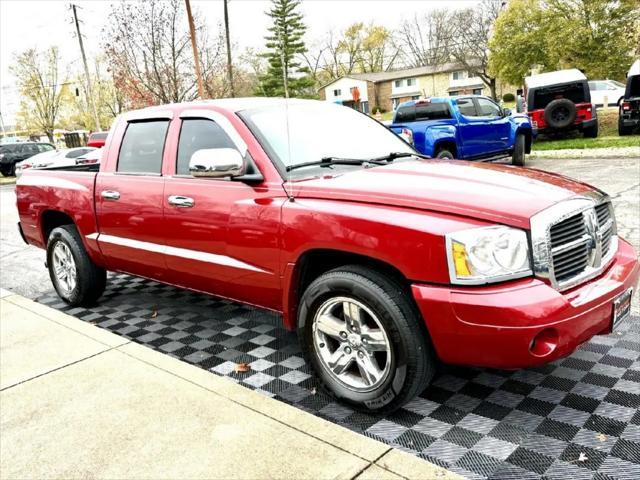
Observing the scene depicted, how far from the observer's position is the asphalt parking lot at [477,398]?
107 inches

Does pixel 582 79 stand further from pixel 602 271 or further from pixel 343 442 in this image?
pixel 343 442

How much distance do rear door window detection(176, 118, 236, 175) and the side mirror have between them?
1.11 feet

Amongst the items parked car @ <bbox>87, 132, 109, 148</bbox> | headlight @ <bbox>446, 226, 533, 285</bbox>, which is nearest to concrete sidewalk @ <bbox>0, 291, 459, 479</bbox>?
headlight @ <bbox>446, 226, 533, 285</bbox>

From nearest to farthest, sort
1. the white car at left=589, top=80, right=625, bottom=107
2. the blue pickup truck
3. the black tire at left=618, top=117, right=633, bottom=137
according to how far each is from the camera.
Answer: the blue pickup truck
the black tire at left=618, top=117, right=633, bottom=137
the white car at left=589, top=80, right=625, bottom=107

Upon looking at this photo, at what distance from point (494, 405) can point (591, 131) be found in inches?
696

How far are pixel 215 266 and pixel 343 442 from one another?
5.23 feet

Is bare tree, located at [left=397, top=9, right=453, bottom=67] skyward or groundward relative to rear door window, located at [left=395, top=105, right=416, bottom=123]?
skyward

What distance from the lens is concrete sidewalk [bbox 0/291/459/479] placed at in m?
2.66

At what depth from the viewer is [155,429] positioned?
10.0 feet

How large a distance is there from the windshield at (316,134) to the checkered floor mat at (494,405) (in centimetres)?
143

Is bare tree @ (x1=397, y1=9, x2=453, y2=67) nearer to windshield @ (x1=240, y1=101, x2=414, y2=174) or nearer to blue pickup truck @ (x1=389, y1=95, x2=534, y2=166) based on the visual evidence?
windshield @ (x1=240, y1=101, x2=414, y2=174)

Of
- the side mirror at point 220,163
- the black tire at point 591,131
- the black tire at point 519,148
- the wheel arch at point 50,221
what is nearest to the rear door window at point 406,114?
the black tire at point 519,148

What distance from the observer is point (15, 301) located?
5.70m

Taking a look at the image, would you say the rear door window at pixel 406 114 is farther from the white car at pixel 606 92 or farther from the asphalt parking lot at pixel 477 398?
the white car at pixel 606 92
